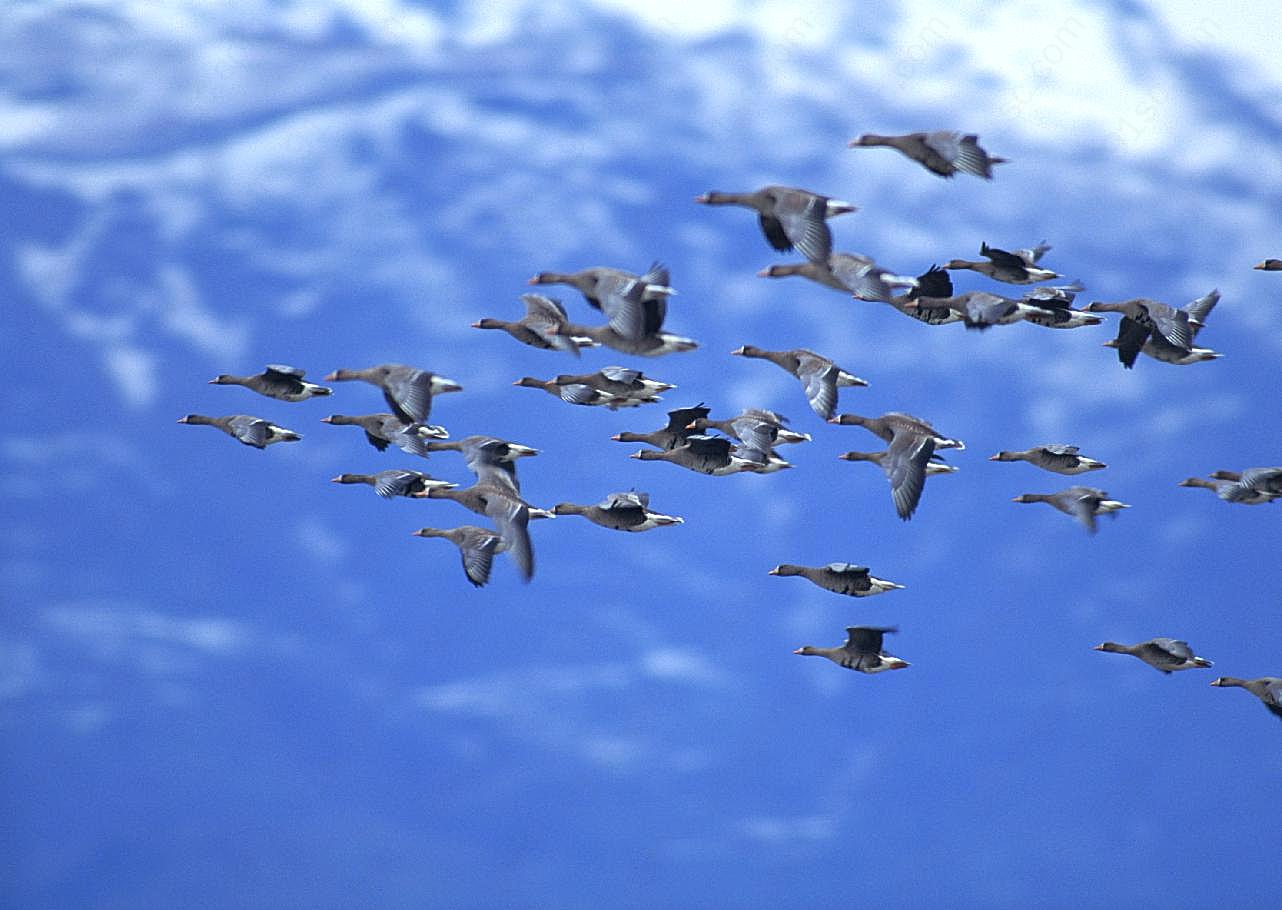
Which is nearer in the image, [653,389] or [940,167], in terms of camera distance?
[940,167]

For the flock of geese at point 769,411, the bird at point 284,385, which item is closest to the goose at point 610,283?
the flock of geese at point 769,411

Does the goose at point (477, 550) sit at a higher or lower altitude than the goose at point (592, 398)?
lower

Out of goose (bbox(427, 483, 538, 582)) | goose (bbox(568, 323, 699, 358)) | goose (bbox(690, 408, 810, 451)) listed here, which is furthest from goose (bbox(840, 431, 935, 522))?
goose (bbox(427, 483, 538, 582))

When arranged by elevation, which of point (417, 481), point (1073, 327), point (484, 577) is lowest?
point (484, 577)

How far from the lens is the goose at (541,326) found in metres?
24.6

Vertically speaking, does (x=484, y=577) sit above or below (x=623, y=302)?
below

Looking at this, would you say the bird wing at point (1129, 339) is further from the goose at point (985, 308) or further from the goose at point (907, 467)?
the goose at point (907, 467)

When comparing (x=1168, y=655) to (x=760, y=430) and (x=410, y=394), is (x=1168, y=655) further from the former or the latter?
(x=410, y=394)

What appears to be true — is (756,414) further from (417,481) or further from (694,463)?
(417,481)

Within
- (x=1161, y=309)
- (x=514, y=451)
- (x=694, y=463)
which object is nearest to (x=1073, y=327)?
(x=1161, y=309)

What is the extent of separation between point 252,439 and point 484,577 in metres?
4.01

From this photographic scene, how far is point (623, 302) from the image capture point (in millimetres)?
22031

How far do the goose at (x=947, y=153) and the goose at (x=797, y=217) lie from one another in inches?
49.6

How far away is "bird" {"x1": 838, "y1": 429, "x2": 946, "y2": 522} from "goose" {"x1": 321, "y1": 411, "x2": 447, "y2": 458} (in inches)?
232
